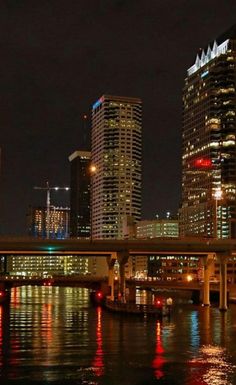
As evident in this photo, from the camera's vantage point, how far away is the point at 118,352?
57.6 m

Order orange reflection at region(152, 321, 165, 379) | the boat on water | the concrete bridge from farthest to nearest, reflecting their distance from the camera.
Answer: the concrete bridge, the boat on water, orange reflection at region(152, 321, 165, 379)

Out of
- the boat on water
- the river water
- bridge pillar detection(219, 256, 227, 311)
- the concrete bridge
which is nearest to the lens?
the river water

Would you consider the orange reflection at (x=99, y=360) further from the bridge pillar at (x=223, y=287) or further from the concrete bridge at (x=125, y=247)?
the bridge pillar at (x=223, y=287)

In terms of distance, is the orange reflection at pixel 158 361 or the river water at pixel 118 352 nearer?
the river water at pixel 118 352

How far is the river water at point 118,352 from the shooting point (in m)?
44.8

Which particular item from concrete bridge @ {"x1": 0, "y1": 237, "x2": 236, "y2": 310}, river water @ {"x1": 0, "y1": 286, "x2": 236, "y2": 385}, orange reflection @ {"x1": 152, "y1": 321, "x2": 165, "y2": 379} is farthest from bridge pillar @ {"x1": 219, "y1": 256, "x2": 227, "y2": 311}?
orange reflection @ {"x1": 152, "y1": 321, "x2": 165, "y2": 379}

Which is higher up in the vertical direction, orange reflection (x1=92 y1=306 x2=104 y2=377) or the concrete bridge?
the concrete bridge

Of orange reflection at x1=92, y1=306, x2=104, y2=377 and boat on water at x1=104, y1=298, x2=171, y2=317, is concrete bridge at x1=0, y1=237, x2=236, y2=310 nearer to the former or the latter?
boat on water at x1=104, y1=298, x2=171, y2=317

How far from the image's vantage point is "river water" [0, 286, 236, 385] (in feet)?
147

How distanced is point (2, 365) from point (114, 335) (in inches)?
958

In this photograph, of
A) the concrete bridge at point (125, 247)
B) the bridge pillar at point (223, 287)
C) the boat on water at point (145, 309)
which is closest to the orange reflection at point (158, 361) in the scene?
the boat on water at point (145, 309)

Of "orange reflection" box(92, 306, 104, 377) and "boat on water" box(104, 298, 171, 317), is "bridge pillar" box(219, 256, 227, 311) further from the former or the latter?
"orange reflection" box(92, 306, 104, 377)

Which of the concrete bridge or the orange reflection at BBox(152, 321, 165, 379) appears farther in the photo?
the concrete bridge

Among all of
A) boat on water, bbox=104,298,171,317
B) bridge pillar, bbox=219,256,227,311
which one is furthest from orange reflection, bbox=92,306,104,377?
bridge pillar, bbox=219,256,227,311
